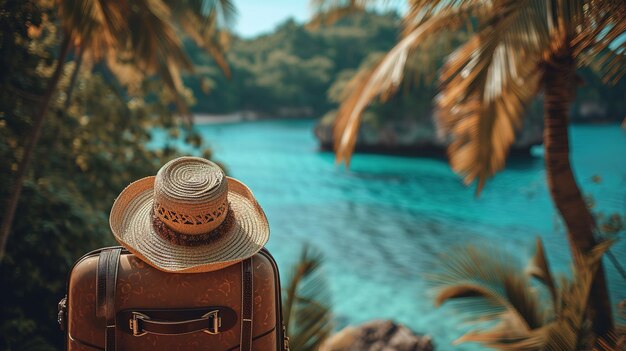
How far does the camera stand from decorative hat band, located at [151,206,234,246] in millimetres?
1407

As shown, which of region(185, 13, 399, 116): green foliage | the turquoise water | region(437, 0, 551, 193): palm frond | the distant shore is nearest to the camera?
region(437, 0, 551, 193): palm frond

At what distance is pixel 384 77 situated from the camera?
12.0 feet

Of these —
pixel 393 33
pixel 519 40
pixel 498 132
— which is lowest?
pixel 498 132

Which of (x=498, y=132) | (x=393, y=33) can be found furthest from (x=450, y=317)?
(x=393, y=33)

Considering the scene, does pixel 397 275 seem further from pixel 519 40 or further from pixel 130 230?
pixel 130 230

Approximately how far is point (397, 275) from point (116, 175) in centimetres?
620

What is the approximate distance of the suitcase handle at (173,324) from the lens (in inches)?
52.6

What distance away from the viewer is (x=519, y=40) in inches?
108

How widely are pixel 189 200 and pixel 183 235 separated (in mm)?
111

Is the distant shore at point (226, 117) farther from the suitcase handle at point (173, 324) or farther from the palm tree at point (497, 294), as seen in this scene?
the suitcase handle at point (173, 324)

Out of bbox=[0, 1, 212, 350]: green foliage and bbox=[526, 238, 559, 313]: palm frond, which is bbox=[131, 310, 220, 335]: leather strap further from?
bbox=[526, 238, 559, 313]: palm frond

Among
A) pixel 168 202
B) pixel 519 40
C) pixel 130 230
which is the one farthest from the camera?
pixel 519 40

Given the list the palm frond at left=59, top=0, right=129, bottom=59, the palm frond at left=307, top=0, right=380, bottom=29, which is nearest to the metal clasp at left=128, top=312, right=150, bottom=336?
the palm frond at left=59, top=0, right=129, bottom=59

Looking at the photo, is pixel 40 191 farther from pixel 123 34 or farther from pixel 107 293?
pixel 107 293
